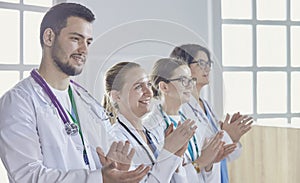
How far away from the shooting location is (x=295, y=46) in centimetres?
221

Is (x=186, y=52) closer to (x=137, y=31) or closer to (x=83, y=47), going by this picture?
(x=137, y=31)

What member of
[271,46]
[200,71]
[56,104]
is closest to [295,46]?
[271,46]

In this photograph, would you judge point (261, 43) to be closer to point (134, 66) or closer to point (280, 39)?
point (280, 39)

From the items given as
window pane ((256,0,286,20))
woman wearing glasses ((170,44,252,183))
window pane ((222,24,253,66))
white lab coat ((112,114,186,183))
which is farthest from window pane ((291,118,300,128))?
white lab coat ((112,114,186,183))

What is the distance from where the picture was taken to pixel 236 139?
161cm

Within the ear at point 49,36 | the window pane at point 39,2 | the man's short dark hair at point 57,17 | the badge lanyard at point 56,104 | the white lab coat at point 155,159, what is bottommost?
the white lab coat at point 155,159

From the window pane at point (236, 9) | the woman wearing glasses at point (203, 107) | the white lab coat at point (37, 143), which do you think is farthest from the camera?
the window pane at point (236, 9)

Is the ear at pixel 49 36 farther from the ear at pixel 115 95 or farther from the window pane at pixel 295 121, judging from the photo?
the window pane at pixel 295 121

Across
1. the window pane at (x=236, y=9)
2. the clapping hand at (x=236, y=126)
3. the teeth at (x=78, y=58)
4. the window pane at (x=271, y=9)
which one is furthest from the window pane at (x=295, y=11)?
the teeth at (x=78, y=58)

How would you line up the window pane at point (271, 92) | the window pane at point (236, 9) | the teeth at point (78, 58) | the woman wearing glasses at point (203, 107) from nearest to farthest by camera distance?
the teeth at point (78, 58), the woman wearing glasses at point (203, 107), the window pane at point (236, 9), the window pane at point (271, 92)

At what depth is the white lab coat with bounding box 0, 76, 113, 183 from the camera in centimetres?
112

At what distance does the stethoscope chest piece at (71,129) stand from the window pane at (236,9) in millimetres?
932

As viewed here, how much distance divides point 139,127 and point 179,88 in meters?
0.18

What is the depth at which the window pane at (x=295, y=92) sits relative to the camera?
7.09 ft
